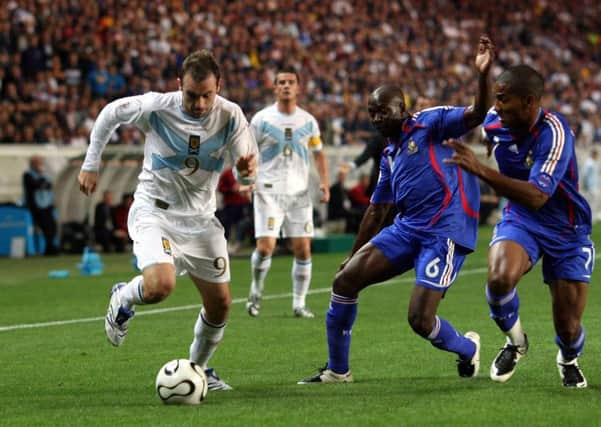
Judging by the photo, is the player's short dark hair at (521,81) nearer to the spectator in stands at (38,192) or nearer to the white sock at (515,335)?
the white sock at (515,335)

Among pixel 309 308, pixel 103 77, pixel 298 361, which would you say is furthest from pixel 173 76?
pixel 298 361

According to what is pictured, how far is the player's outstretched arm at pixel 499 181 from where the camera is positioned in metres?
6.78

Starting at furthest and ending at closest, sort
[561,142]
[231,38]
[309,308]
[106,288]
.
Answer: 1. [231,38]
2. [106,288]
3. [309,308]
4. [561,142]

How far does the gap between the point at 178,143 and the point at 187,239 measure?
62 centimetres

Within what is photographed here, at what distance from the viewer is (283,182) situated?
1353cm

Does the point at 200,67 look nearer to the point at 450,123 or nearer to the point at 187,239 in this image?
the point at 187,239

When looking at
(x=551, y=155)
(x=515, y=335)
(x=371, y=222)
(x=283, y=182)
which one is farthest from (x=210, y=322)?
(x=283, y=182)

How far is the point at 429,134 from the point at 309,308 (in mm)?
5749

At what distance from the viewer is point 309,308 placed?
13.9 meters

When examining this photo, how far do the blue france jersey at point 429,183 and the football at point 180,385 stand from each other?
1.79 metres

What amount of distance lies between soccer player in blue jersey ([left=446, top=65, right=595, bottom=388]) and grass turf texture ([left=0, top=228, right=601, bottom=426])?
415 millimetres

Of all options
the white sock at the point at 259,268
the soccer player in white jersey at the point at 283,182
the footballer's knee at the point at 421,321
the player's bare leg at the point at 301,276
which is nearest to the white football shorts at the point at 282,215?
the soccer player in white jersey at the point at 283,182

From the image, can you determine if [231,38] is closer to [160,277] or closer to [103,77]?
[103,77]

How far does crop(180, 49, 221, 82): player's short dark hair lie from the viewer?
769 cm
